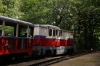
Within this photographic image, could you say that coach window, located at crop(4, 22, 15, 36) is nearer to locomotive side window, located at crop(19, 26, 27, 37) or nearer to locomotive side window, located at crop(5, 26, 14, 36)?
locomotive side window, located at crop(5, 26, 14, 36)

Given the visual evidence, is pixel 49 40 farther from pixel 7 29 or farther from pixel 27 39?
pixel 7 29

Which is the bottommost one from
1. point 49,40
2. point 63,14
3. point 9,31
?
point 49,40

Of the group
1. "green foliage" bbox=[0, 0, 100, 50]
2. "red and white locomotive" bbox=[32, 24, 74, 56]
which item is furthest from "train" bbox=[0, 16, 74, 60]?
"green foliage" bbox=[0, 0, 100, 50]

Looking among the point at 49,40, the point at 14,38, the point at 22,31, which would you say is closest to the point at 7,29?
the point at 14,38

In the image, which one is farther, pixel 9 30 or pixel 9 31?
pixel 9 30

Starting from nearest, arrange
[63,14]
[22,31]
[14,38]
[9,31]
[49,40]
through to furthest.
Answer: [9,31], [14,38], [22,31], [49,40], [63,14]

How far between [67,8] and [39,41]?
2434 centimetres

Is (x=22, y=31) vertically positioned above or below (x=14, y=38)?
above

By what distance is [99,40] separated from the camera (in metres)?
57.4

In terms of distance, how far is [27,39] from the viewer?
17.2 meters

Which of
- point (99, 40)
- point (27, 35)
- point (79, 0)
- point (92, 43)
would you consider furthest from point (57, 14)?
point (27, 35)

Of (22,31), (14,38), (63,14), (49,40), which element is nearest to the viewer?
(14,38)

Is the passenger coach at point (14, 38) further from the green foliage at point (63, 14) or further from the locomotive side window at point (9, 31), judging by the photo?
the green foliage at point (63, 14)

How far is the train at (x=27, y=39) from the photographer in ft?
46.2
